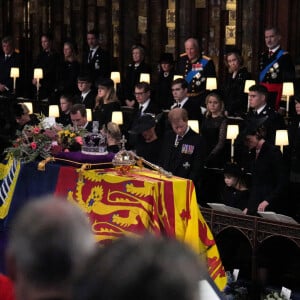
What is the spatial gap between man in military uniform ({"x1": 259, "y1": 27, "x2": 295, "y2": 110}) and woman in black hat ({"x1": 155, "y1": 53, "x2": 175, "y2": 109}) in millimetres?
1528

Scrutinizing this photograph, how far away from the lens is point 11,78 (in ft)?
56.4

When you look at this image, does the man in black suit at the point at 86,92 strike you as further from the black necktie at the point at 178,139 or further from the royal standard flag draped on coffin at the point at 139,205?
the royal standard flag draped on coffin at the point at 139,205

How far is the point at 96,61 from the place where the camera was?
1596cm

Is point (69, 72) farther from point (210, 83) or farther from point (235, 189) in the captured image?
point (235, 189)

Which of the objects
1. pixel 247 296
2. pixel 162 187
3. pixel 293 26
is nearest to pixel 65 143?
pixel 162 187

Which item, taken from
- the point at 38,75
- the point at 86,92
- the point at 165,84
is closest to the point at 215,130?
→ the point at 165,84

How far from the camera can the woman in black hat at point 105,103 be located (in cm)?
1249

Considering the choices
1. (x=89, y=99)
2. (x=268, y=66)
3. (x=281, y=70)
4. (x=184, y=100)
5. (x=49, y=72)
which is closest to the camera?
(x=184, y=100)

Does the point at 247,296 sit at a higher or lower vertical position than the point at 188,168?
lower

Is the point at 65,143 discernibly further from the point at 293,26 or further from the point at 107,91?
the point at 293,26

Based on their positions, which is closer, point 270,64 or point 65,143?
point 65,143

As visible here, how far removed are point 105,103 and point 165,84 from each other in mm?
1650

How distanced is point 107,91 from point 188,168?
3.54 meters

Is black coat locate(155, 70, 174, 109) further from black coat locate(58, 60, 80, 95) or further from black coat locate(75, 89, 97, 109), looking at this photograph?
black coat locate(58, 60, 80, 95)
